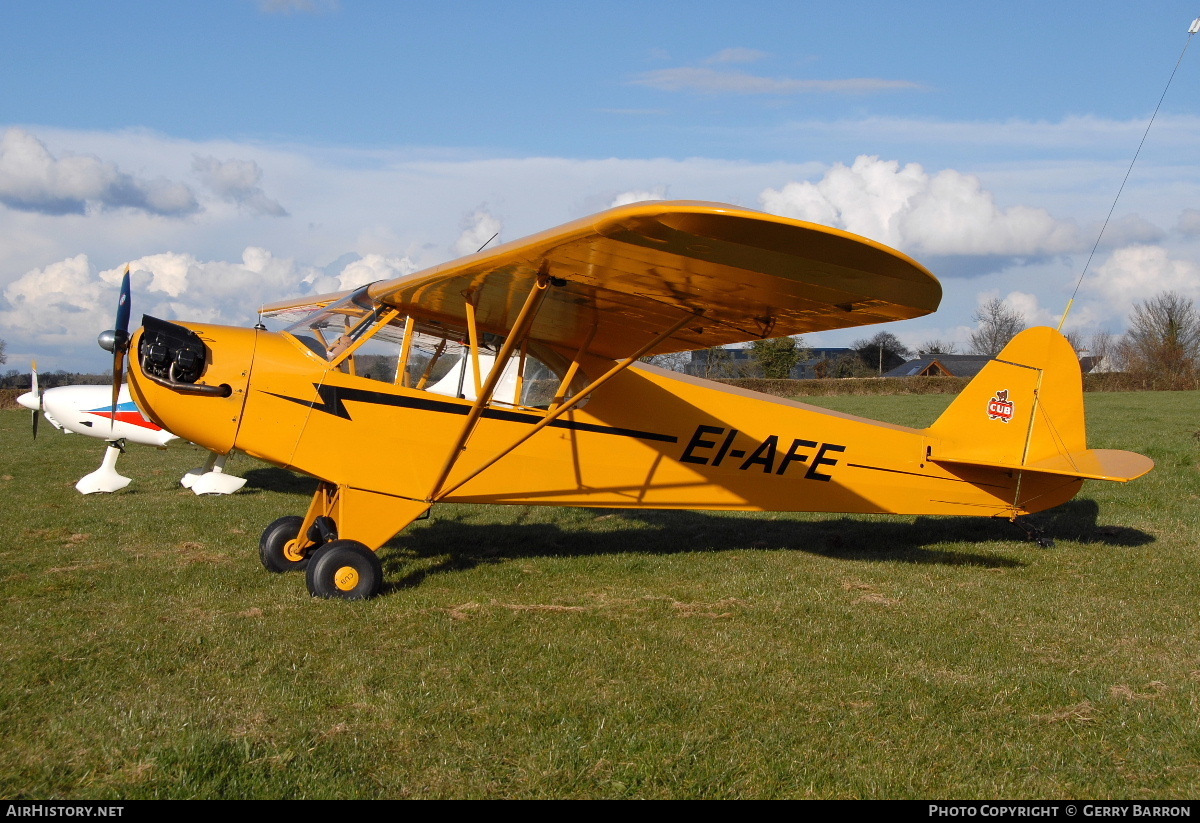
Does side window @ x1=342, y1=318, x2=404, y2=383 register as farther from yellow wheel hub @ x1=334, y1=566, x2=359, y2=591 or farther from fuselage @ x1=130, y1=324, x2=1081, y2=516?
yellow wheel hub @ x1=334, y1=566, x2=359, y2=591

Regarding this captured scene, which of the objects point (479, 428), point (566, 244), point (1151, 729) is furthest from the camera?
point (479, 428)

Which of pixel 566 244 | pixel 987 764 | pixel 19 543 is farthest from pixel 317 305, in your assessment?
pixel 987 764

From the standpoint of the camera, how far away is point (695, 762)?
3.55 m

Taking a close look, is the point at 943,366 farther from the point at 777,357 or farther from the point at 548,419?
the point at 548,419

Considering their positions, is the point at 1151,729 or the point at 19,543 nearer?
the point at 1151,729

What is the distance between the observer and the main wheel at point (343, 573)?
19.3 feet

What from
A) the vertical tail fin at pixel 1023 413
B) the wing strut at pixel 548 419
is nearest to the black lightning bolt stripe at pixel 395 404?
the wing strut at pixel 548 419

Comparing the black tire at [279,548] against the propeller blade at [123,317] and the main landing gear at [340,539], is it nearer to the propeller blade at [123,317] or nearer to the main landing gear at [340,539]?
the main landing gear at [340,539]

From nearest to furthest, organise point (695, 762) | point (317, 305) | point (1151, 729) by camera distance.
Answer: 1. point (695, 762)
2. point (1151, 729)
3. point (317, 305)

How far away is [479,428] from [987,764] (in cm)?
424

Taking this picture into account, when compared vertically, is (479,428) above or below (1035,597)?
above

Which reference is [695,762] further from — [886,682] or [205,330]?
[205,330]

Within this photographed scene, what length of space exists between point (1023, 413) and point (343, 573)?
6.35 meters

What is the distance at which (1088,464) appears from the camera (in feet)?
25.3
